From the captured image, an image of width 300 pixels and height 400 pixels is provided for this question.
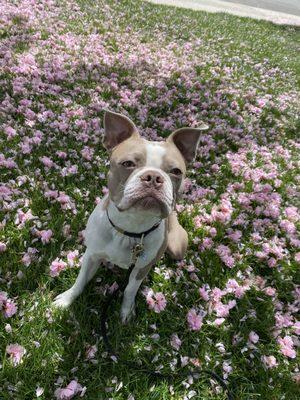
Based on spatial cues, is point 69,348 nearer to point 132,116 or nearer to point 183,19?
point 132,116

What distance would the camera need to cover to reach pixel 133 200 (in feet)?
8.96

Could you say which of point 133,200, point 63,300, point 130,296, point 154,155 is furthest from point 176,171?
point 63,300

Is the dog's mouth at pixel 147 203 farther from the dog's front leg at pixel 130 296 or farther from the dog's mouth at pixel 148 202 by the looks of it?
the dog's front leg at pixel 130 296

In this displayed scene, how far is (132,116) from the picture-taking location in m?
7.19

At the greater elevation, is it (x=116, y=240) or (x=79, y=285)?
(x=116, y=240)

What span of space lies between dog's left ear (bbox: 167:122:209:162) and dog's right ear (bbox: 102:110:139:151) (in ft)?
1.21

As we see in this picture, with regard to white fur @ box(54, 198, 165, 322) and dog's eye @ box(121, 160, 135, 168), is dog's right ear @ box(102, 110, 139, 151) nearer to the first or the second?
dog's eye @ box(121, 160, 135, 168)

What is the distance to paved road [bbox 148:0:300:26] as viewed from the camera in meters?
19.8

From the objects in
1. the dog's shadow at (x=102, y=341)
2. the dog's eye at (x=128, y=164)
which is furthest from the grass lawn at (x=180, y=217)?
the dog's eye at (x=128, y=164)

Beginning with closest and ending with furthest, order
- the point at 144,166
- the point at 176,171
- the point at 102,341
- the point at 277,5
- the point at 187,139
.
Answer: the point at 144,166 → the point at 176,171 → the point at 187,139 → the point at 102,341 → the point at 277,5

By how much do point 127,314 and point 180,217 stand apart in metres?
1.87

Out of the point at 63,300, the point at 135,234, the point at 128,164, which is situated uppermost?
the point at 128,164

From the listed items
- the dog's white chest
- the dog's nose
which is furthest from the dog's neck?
the dog's nose

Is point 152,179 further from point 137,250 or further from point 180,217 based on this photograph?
point 180,217
